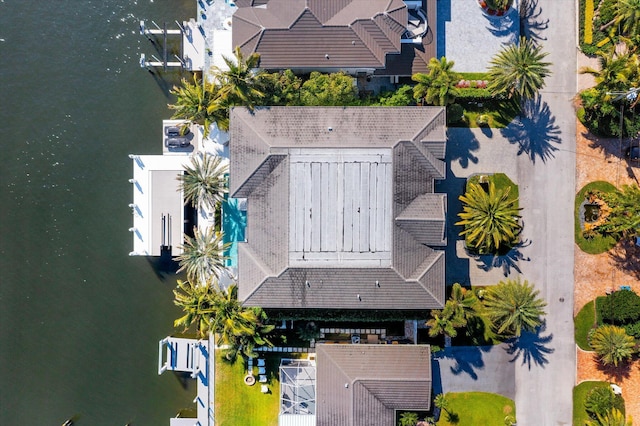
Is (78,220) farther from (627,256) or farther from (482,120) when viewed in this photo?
(627,256)

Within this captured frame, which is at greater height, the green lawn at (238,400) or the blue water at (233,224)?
the blue water at (233,224)

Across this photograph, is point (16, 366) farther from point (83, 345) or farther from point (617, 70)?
point (617, 70)

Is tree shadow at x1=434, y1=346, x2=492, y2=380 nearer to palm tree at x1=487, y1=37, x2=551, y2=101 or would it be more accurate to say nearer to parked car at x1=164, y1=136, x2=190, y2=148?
palm tree at x1=487, y1=37, x2=551, y2=101

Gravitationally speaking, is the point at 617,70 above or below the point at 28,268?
above

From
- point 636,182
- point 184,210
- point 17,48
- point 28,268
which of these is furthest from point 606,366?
point 17,48

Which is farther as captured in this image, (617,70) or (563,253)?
(563,253)

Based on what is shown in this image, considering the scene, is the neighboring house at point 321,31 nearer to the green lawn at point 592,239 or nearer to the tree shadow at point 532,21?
the tree shadow at point 532,21

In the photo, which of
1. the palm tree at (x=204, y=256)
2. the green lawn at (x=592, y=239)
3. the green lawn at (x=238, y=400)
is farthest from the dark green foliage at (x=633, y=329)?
the palm tree at (x=204, y=256)
